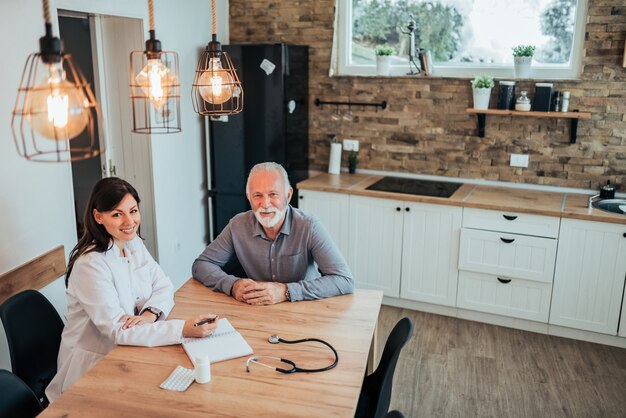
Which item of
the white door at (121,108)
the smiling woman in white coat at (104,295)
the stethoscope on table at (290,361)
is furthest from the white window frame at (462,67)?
the stethoscope on table at (290,361)

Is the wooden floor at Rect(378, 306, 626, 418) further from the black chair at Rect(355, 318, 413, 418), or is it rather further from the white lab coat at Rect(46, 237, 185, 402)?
the white lab coat at Rect(46, 237, 185, 402)

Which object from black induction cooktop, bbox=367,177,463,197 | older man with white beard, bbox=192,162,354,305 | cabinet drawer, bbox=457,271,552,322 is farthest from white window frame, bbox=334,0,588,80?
older man with white beard, bbox=192,162,354,305

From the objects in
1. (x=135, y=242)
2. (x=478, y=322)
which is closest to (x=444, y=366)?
(x=478, y=322)

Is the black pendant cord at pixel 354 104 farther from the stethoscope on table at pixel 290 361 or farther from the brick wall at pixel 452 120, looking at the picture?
the stethoscope on table at pixel 290 361

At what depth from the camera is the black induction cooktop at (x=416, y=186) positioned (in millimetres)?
4129

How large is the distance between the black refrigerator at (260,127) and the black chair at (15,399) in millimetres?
2807

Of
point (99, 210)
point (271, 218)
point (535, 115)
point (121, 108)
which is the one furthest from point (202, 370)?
point (535, 115)

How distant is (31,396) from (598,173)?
12.1 ft

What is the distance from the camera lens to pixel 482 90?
4078mm

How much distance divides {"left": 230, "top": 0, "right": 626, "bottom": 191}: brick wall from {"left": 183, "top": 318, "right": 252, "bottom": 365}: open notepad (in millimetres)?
2733

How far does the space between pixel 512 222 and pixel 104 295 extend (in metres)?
2.62

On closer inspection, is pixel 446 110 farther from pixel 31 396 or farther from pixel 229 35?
pixel 31 396

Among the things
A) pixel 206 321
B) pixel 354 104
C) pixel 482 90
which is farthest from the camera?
pixel 354 104

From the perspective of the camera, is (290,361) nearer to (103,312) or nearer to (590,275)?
(103,312)
